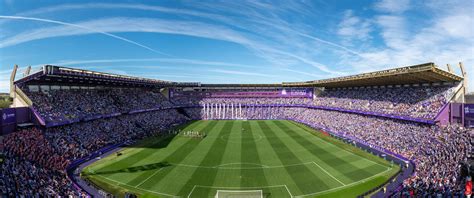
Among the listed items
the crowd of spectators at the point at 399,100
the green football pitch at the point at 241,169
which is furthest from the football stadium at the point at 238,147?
the crowd of spectators at the point at 399,100

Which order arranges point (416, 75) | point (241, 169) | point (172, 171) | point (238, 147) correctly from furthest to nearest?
point (238, 147) → point (416, 75) → point (241, 169) → point (172, 171)

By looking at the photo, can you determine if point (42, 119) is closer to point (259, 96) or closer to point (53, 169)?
point (53, 169)

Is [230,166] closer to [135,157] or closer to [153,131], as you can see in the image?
[135,157]

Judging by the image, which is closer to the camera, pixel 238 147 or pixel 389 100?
pixel 238 147

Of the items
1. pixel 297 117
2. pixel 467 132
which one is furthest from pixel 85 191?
pixel 297 117

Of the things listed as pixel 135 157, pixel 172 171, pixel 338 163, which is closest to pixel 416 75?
pixel 338 163

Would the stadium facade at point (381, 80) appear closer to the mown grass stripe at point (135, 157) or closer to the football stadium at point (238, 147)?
the football stadium at point (238, 147)
